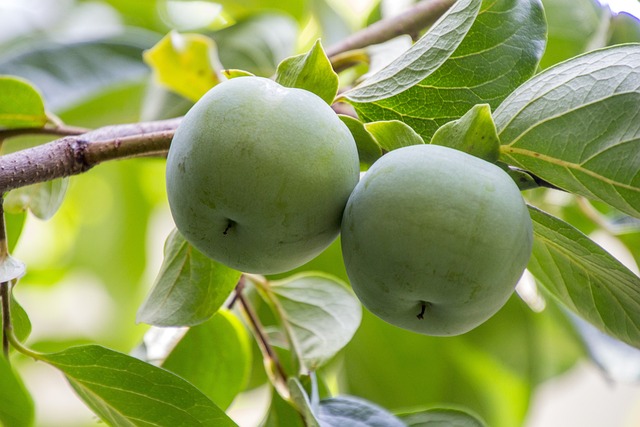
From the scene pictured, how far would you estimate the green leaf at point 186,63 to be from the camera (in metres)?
0.96

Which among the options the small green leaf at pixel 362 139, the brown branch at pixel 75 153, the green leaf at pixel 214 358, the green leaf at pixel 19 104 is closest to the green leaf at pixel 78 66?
the green leaf at pixel 19 104

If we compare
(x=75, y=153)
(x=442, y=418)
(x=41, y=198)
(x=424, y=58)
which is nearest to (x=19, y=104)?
(x=41, y=198)

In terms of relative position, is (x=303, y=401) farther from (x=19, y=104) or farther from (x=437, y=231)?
(x=19, y=104)

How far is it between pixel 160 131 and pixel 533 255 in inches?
13.0

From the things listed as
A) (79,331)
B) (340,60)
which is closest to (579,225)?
(340,60)

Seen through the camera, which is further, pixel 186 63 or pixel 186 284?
pixel 186 63

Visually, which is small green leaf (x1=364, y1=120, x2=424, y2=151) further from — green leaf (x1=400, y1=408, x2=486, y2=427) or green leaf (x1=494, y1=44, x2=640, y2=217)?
green leaf (x1=400, y1=408, x2=486, y2=427)

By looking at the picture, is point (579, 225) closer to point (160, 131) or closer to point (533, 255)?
point (533, 255)

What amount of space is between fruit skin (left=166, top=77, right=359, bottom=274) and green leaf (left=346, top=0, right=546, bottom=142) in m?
0.10

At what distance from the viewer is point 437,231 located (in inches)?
17.4

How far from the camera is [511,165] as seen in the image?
1.77 feet

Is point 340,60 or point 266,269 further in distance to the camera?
point 340,60

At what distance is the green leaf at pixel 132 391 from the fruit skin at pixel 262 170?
163mm

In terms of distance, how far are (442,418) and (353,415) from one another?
0.09 metres
